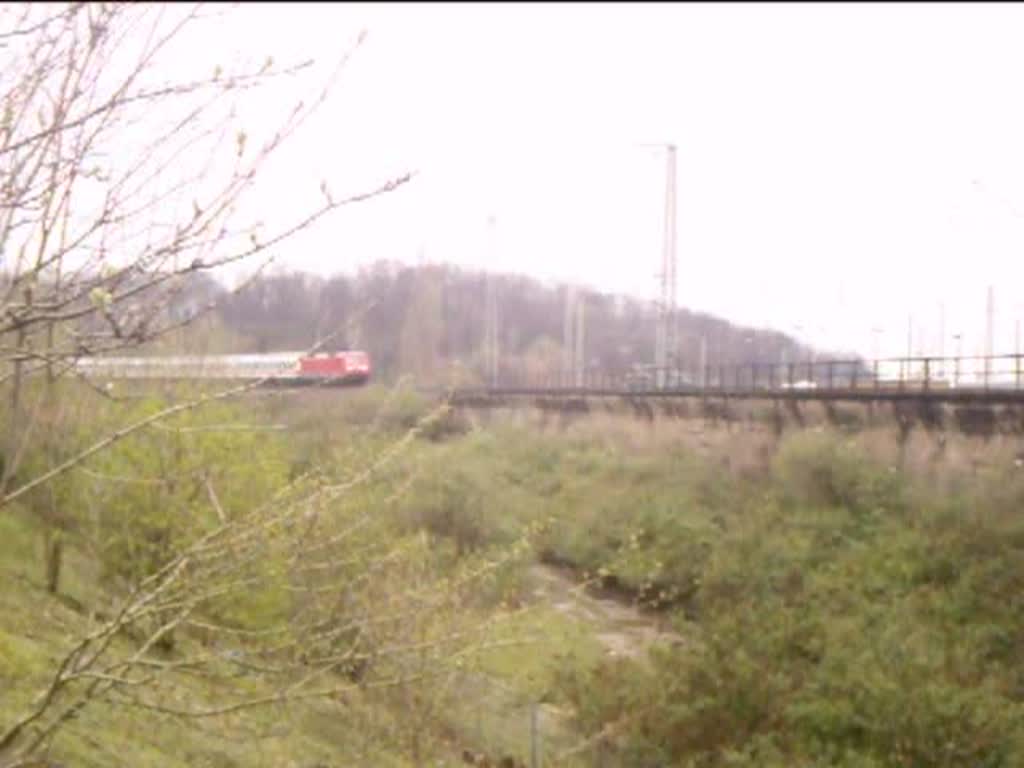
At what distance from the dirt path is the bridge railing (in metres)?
7.21

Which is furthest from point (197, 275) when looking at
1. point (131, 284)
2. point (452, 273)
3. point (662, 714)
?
point (452, 273)

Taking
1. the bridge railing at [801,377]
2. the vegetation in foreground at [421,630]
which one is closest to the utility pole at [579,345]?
the bridge railing at [801,377]

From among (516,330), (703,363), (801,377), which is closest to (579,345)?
(516,330)

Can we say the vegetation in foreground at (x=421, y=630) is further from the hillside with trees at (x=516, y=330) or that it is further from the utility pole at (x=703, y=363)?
the utility pole at (x=703, y=363)

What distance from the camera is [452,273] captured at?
40062mm

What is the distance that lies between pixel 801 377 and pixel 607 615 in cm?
947

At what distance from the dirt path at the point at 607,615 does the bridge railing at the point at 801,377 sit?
7.21 metres

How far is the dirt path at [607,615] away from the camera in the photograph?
67.5 ft

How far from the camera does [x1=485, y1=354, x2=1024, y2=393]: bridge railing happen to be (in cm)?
2144

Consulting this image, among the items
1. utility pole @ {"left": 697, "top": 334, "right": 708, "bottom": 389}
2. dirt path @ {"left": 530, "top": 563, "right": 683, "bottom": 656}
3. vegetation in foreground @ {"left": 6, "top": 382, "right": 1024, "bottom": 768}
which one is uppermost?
utility pole @ {"left": 697, "top": 334, "right": 708, "bottom": 389}

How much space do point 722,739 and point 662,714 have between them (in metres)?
0.76

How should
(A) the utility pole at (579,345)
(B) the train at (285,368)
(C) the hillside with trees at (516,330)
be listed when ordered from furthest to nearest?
(A) the utility pole at (579,345), (C) the hillside with trees at (516,330), (B) the train at (285,368)

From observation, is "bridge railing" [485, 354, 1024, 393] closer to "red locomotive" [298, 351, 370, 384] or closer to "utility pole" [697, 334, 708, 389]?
"utility pole" [697, 334, 708, 389]

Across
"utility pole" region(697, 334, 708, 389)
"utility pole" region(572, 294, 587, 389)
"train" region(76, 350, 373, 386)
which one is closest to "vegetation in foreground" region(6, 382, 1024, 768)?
"train" region(76, 350, 373, 386)
